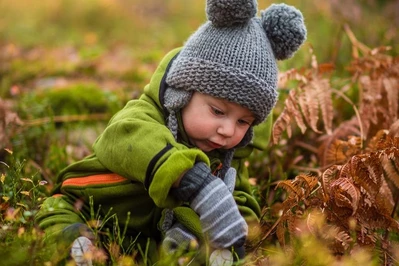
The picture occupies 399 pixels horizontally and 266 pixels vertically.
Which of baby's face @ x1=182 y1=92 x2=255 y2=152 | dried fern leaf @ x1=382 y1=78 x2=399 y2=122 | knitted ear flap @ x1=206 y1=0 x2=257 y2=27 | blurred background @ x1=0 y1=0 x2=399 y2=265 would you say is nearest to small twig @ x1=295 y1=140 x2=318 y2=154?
blurred background @ x1=0 y1=0 x2=399 y2=265

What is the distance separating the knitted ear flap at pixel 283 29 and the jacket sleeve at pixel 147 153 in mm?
661

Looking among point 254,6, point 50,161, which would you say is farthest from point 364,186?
point 50,161

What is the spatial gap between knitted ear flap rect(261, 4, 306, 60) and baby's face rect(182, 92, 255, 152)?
1.27 ft

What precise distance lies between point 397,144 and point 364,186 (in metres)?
0.29

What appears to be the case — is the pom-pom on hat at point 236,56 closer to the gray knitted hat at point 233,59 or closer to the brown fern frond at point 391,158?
the gray knitted hat at point 233,59

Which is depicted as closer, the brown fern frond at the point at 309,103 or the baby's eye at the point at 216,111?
the baby's eye at the point at 216,111

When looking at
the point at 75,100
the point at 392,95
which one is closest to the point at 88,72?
the point at 75,100

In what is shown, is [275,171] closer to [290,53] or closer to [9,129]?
[290,53]

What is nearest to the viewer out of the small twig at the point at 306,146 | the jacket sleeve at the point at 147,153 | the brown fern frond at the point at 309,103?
the jacket sleeve at the point at 147,153

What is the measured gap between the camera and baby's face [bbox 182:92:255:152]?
251 cm

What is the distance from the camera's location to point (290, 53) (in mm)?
2762

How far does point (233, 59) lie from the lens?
2.51 m

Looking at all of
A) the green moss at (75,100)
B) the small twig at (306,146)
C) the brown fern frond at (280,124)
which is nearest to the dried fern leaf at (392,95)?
the small twig at (306,146)

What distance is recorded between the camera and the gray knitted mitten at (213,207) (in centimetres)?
223
